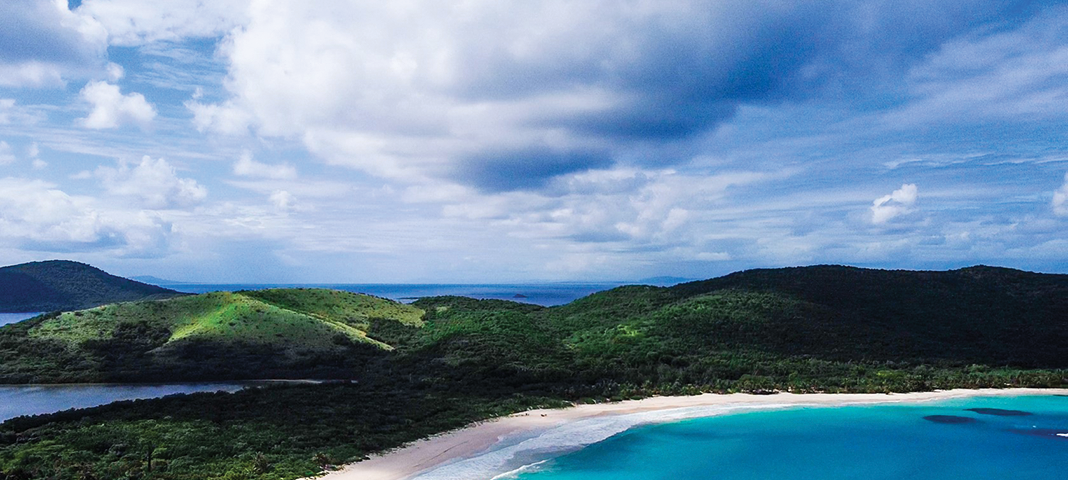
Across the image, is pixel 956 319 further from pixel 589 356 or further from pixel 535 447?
pixel 535 447

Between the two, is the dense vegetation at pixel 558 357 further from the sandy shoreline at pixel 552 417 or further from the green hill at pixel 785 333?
the sandy shoreline at pixel 552 417

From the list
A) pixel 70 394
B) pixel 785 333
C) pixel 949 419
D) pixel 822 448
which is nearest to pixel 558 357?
pixel 785 333

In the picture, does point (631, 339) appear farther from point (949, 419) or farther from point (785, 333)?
point (949, 419)

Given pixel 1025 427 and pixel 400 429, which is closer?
pixel 400 429

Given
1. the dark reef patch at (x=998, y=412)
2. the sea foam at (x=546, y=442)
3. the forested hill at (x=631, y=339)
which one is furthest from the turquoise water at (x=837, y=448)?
the forested hill at (x=631, y=339)

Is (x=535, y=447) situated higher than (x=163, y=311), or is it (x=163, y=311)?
(x=163, y=311)

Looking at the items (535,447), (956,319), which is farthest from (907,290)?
(535,447)
